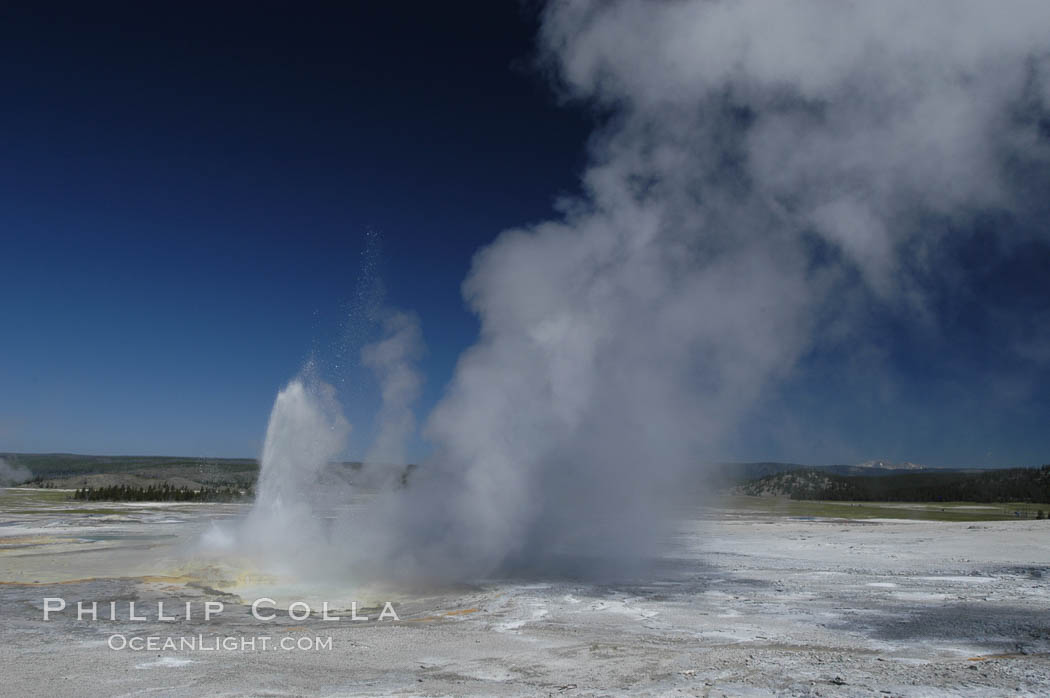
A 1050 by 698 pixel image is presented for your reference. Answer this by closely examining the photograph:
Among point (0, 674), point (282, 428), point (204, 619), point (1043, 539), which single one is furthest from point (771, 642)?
point (1043, 539)

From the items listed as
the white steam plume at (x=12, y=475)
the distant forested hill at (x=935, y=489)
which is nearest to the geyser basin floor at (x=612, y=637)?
the distant forested hill at (x=935, y=489)

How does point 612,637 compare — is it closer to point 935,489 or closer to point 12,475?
point 935,489

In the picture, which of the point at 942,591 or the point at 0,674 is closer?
the point at 0,674

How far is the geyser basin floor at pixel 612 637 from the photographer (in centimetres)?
807

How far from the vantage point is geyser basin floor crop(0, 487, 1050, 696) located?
8070 mm

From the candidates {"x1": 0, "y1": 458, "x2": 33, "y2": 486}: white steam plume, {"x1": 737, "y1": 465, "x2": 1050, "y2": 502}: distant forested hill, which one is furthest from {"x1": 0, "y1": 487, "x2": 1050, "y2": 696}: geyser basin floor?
{"x1": 0, "y1": 458, "x2": 33, "y2": 486}: white steam plume

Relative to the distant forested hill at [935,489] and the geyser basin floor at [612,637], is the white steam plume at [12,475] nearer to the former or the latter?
the geyser basin floor at [612,637]

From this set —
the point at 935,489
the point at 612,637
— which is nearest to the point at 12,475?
the point at 612,637

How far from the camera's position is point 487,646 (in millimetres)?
9992

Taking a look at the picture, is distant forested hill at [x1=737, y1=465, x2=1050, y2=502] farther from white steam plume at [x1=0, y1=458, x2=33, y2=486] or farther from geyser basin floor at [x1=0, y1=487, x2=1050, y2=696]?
white steam plume at [x1=0, y1=458, x2=33, y2=486]

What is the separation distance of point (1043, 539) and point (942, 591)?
1722cm

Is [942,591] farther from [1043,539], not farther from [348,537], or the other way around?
[1043,539]

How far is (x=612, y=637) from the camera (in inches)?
417

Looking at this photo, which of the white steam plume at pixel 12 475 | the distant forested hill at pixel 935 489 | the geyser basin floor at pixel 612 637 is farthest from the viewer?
the white steam plume at pixel 12 475
